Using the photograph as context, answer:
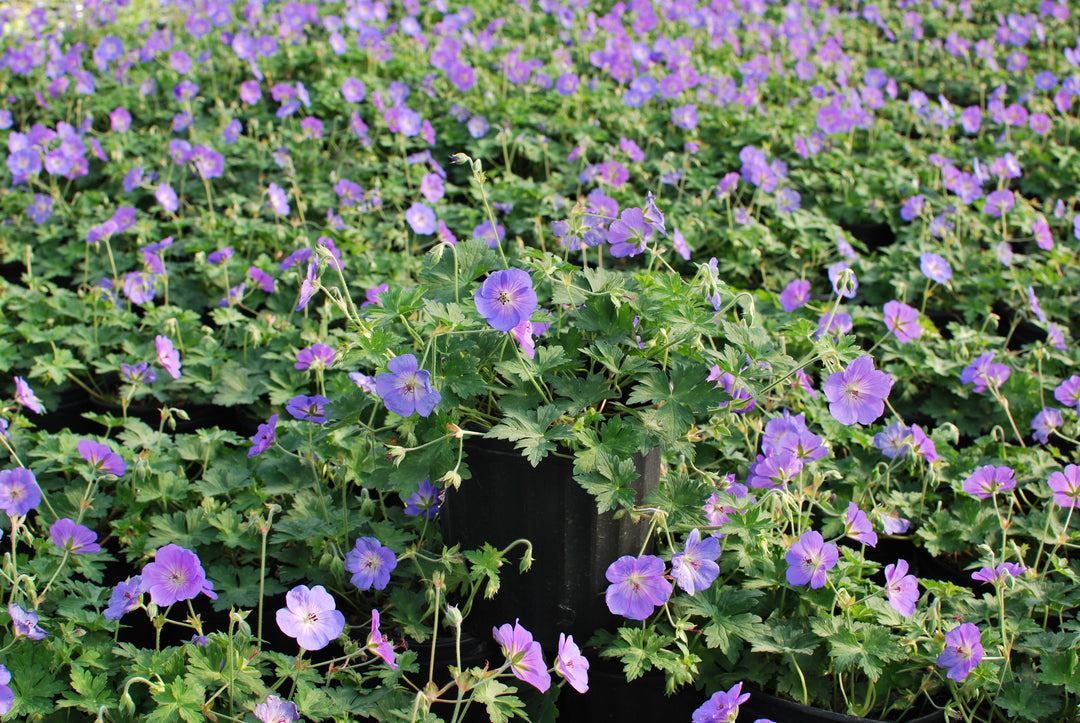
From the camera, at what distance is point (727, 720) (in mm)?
1394

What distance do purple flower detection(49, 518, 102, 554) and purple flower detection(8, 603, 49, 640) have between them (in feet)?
0.63

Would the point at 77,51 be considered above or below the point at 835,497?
above

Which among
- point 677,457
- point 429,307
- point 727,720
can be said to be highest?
point 429,307

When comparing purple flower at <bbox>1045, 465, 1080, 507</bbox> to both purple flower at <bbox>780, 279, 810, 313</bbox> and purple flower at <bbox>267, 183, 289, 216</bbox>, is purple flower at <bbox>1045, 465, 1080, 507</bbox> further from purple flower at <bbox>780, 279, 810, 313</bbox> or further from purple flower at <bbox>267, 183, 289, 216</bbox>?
purple flower at <bbox>267, 183, 289, 216</bbox>

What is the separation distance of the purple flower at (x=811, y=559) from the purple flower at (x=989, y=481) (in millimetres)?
548

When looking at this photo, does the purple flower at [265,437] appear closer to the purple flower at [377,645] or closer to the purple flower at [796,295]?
the purple flower at [377,645]

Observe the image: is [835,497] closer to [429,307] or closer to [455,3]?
[429,307]

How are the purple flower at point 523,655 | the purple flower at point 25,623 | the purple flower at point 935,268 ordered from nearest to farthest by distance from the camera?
the purple flower at point 523,655 → the purple flower at point 25,623 → the purple flower at point 935,268

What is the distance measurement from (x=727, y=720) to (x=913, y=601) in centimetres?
46

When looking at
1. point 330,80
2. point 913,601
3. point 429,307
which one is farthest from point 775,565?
point 330,80

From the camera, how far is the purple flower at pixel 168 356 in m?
2.25

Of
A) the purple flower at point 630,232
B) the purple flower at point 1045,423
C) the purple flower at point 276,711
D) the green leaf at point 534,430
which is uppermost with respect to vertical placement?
the purple flower at point 630,232

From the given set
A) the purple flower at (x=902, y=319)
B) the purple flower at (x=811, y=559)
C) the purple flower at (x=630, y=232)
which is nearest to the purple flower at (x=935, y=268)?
the purple flower at (x=902, y=319)

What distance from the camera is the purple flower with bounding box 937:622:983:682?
153 cm
